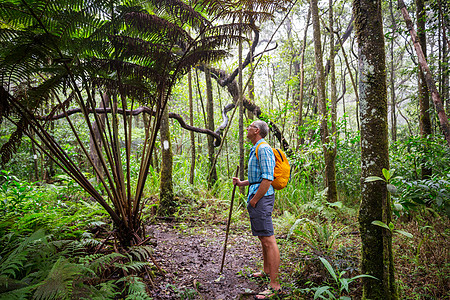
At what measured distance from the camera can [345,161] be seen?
5945 millimetres

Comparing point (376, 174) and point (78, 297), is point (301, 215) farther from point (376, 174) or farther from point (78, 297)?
point (78, 297)

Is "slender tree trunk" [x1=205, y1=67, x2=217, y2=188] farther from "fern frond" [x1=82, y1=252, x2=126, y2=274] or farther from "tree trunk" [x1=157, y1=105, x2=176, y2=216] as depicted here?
"fern frond" [x1=82, y1=252, x2=126, y2=274]

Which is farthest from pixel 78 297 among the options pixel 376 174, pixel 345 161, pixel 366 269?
pixel 345 161

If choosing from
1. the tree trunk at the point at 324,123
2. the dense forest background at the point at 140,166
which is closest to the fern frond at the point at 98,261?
the dense forest background at the point at 140,166

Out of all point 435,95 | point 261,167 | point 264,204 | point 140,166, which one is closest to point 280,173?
point 261,167

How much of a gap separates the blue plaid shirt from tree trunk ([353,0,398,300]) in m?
0.86

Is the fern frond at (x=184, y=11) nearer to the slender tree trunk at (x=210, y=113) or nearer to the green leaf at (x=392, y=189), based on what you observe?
the green leaf at (x=392, y=189)

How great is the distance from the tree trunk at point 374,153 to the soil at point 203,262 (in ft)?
3.94

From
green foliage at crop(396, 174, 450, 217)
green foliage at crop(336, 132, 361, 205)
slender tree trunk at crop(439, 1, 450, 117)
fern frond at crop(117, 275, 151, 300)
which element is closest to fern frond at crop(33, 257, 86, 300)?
fern frond at crop(117, 275, 151, 300)

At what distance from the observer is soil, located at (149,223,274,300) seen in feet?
8.68

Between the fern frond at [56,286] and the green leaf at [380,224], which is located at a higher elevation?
the green leaf at [380,224]

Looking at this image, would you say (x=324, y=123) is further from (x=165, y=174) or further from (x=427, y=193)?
(x=165, y=174)

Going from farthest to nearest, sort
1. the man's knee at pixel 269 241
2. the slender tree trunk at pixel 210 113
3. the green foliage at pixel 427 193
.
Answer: the slender tree trunk at pixel 210 113 < the man's knee at pixel 269 241 < the green foliage at pixel 427 193

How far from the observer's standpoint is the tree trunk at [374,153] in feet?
6.38
